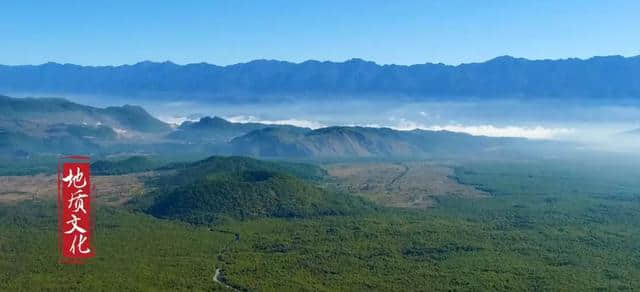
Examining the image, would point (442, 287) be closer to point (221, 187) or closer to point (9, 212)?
point (221, 187)

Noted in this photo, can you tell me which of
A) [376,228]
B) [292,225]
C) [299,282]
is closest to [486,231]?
[376,228]

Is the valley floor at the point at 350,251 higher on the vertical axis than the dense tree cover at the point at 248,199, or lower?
lower

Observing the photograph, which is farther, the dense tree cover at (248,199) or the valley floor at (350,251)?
the dense tree cover at (248,199)

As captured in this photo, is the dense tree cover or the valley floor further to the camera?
the dense tree cover

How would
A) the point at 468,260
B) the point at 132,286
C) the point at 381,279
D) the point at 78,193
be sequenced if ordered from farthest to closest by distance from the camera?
the point at 468,260
the point at 381,279
the point at 132,286
the point at 78,193

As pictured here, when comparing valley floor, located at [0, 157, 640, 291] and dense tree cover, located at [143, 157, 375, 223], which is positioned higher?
dense tree cover, located at [143, 157, 375, 223]

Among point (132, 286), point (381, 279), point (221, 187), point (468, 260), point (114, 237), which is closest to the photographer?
point (132, 286)

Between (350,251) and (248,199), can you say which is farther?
(248,199)

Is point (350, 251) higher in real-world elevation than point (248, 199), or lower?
lower

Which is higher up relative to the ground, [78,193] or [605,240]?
[78,193]

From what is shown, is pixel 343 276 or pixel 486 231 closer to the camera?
pixel 343 276
